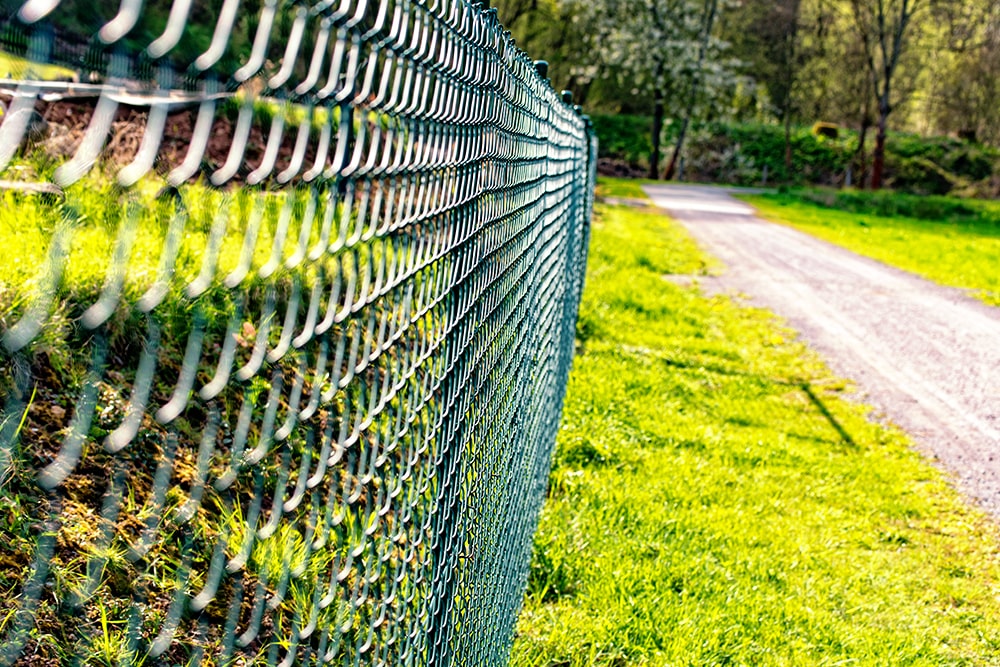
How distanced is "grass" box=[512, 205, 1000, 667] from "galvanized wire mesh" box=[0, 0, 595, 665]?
0.35m

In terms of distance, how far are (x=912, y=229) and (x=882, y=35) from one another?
13.3 meters

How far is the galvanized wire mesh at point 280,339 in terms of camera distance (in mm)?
777

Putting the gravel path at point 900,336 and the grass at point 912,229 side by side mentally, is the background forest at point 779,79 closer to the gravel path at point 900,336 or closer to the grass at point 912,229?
the grass at point 912,229

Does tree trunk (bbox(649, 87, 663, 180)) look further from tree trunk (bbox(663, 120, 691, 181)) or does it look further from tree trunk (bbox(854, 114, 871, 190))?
tree trunk (bbox(854, 114, 871, 190))

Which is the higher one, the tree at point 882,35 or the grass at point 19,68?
the tree at point 882,35

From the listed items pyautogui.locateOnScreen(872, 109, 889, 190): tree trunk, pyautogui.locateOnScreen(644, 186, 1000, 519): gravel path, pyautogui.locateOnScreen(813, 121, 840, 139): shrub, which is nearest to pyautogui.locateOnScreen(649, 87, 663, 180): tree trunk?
pyautogui.locateOnScreen(813, 121, 840, 139): shrub

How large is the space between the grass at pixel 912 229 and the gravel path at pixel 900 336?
2.05ft

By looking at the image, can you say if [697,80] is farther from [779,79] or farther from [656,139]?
[779,79]

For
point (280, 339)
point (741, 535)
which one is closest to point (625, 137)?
point (741, 535)

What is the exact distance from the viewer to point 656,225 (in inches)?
736

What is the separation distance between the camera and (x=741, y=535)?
456 centimetres

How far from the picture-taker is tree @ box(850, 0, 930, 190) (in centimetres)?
3222

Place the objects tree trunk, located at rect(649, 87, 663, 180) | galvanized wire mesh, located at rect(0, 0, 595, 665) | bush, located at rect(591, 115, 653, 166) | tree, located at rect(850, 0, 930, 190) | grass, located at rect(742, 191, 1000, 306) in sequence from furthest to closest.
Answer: bush, located at rect(591, 115, 653, 166) < tree trunk, located at rect(649, 87, 663, 180) < tree, located at rect(850, 0, 930, 190) < grass, located at rect(742, 191, 1000, 306) < galvanized wire mesh, located at rect(0, 0, 595, 665)

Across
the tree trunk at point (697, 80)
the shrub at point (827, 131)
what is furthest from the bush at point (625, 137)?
the shrub at point (827, 131)
